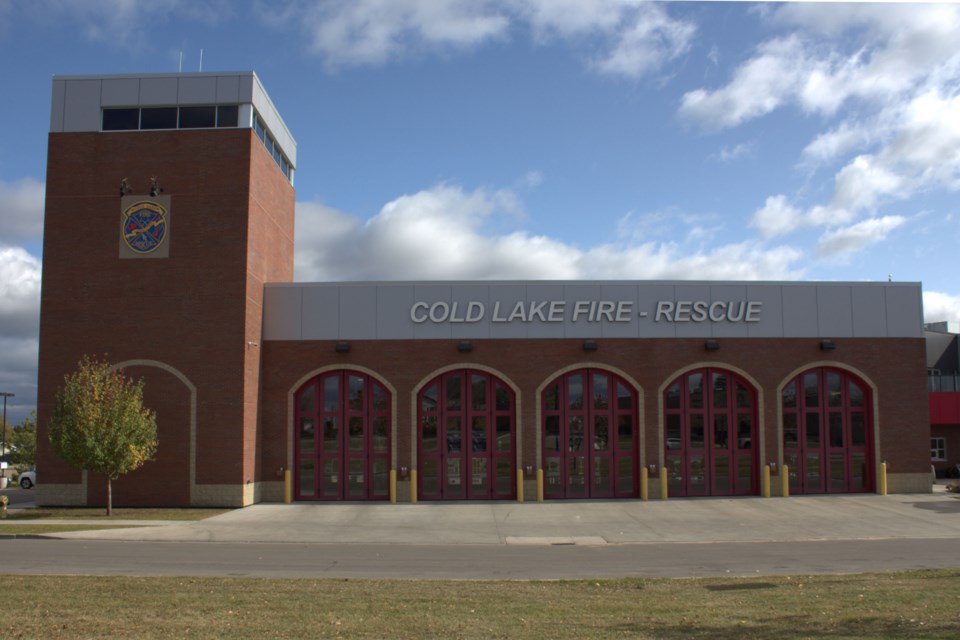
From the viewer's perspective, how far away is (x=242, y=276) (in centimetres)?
2823

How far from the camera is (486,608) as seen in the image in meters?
11.6

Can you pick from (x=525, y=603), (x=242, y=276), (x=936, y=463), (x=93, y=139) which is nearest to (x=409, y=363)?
(x=242, y=276)

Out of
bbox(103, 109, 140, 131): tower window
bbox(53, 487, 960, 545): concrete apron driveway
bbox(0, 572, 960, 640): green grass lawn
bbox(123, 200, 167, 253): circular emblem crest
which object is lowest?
bbox(53, 487, 960, 545): concrete apron driveway

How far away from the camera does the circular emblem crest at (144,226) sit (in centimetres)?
2853

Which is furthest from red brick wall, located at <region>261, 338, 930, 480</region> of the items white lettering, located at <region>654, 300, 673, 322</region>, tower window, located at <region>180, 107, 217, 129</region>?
tower window, located at <region>180, 107, 217, 129</region>

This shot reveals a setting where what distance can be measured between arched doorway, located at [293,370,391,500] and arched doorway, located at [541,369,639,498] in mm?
5816

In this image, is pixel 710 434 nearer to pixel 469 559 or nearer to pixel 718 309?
pixel 718 309

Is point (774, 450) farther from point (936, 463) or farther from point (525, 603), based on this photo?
point (525, 603)

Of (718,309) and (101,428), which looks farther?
(718,309)

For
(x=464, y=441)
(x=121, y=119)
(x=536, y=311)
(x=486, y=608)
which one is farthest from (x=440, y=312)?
(x=486, y=608)

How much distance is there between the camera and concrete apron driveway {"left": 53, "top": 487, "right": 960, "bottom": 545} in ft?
70.7

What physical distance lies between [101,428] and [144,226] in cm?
711

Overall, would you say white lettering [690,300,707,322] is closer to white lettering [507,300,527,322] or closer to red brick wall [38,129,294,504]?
white lettering [507,300,527,322]

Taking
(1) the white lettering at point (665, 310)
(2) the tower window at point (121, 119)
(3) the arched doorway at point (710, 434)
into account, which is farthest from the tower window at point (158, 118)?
(3) the arched doorway at point (710, 434)
